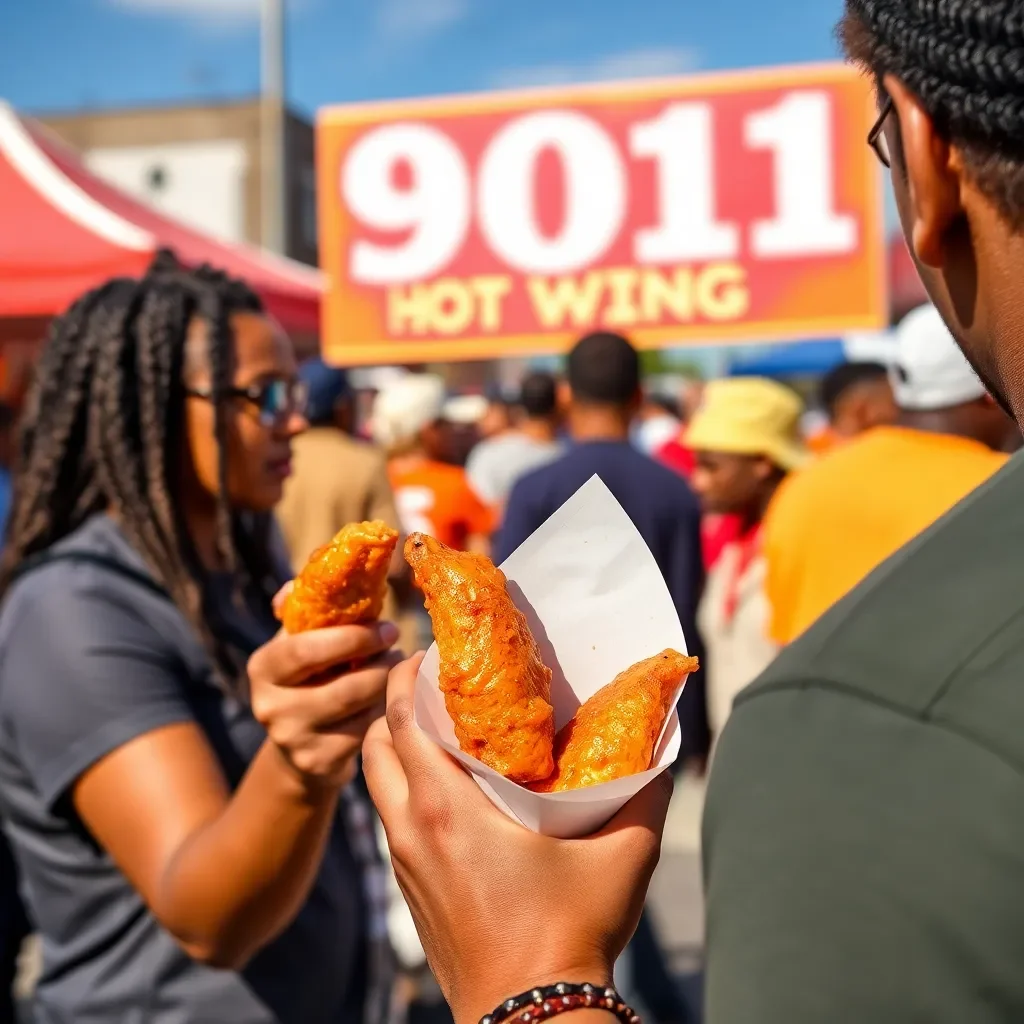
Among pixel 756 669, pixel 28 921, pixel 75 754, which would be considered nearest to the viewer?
pixel 75 754

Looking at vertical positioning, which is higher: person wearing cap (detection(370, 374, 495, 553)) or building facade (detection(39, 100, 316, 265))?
building facade (detection(39, 100, 316, 265))

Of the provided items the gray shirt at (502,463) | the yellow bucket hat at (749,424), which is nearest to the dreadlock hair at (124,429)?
A: the yellow bucket hat at (749,424)

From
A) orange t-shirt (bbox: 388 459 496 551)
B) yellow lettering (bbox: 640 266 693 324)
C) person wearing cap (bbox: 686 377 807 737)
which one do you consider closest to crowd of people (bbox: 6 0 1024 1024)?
person wearing cap (bbox: 686 377 807 737)

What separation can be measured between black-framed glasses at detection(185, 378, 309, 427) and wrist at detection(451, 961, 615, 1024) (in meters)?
1.52

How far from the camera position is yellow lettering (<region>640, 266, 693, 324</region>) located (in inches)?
338

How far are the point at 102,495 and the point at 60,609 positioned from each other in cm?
42

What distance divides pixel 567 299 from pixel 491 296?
1.95 ft

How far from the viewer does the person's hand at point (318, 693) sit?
1.60 metres

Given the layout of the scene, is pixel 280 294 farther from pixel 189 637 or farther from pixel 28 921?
pixel 189 637

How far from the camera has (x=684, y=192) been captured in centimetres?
869

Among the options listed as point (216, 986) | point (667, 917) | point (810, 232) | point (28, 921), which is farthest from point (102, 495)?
point (810, 232)

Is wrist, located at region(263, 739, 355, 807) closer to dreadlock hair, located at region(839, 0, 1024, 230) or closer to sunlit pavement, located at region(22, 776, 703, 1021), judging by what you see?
dreadlock hair, located at region(839, 0, 1024, 230)

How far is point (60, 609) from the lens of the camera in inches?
72.9

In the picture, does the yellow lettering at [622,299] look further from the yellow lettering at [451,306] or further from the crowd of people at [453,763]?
the crowd of people at [453,763]
